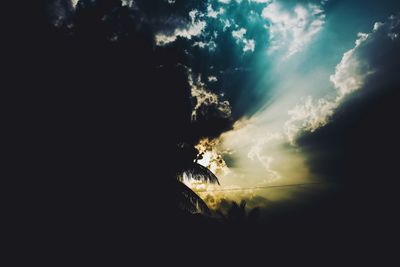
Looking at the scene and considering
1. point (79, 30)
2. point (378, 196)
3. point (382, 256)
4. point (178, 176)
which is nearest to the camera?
point (79, 30)

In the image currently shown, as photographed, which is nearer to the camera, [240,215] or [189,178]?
[189,178]

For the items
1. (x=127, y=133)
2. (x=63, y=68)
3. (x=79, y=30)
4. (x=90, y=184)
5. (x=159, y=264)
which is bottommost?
(x=159, y=264)

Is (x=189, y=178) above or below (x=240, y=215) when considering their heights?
below

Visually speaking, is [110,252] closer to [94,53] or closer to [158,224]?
[158,224]

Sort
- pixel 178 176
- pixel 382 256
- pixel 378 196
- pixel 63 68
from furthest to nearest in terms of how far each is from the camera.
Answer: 1. pixel 378 196
2. pixel 382 256
3. pixel 178 176
4. pixel 63 68

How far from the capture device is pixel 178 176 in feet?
23.1

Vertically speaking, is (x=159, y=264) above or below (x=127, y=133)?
below

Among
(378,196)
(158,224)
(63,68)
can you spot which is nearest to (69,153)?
(63,68)

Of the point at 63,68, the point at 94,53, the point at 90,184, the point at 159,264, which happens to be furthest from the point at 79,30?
the point at 159,264

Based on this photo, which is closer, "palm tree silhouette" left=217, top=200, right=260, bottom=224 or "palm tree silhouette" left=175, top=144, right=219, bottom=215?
"palm tree silhouette" left=175, top=144, right=219, bottom=215

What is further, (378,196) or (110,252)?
(378,196)

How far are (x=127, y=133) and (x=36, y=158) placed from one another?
6.49ft

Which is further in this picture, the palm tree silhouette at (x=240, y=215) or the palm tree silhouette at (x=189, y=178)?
the palm tree silhouette at (x=240, y=215)

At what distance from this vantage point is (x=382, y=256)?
14.8 m
